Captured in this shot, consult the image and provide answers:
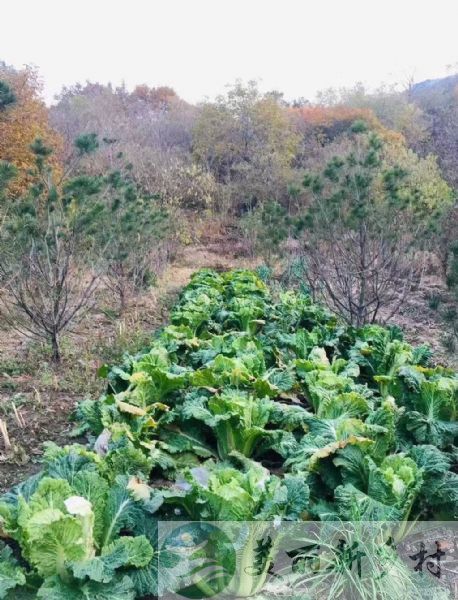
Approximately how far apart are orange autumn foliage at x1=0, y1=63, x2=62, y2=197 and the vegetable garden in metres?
8.44

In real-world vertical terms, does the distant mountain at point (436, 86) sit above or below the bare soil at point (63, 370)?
above

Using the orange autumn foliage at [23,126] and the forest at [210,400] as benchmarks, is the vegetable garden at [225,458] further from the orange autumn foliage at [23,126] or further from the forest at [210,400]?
the orange autumn foliage at [23,126]

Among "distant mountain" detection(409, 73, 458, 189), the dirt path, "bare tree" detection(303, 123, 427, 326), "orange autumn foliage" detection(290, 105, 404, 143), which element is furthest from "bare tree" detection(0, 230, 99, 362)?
"orange autumn foliage" detection(290, 105, 404, 143)

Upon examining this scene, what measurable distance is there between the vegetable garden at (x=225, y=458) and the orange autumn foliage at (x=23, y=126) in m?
8.44

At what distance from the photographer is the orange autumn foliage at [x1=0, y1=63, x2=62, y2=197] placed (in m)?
12.4

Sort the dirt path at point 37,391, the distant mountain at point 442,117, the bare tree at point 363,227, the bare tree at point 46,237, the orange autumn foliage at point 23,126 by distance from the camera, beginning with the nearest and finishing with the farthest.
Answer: the dirt path at point 37,391 → the bare tree at point 46,237 → the bare tree at point 363,227 → the orange autumn foliage at point 23,126 → the distant mountain at point 442,117

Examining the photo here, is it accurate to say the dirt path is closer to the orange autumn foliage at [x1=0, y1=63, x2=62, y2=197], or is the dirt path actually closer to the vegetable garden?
the vegetable garden

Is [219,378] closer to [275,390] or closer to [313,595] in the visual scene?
[275,390]

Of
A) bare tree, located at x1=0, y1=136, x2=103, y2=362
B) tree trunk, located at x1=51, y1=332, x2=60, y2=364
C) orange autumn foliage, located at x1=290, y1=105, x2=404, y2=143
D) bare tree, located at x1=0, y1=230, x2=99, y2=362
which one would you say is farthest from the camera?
orange autumn foliage, located at x1=290, y1=105, x2=404, y2=143

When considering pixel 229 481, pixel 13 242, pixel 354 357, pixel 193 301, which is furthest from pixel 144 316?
pixel 229 481

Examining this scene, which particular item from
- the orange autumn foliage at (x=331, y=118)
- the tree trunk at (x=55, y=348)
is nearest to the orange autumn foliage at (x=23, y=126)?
the tree trunk at (x=55, y=348)

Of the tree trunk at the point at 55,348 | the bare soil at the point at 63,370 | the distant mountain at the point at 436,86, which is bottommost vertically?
the bare soil at the point at 63,370

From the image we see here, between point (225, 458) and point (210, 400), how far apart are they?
1.38 feet

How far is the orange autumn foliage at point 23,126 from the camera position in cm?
1245
